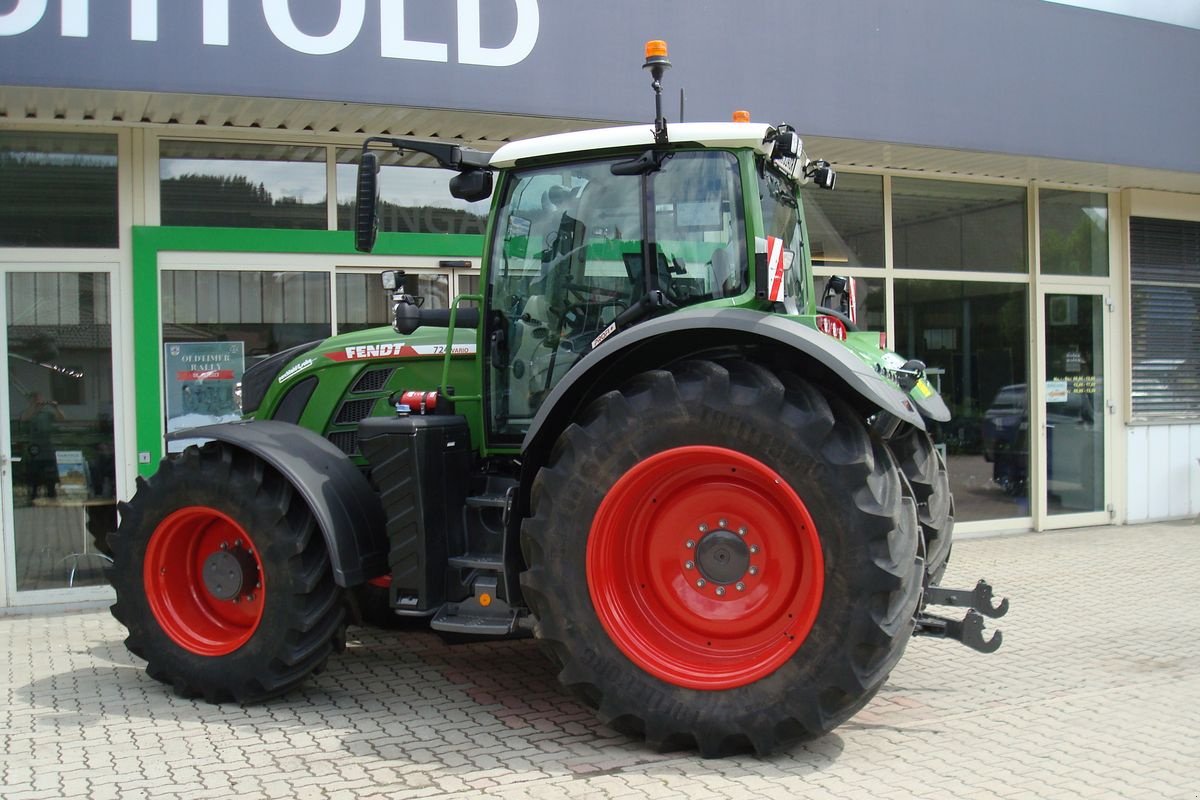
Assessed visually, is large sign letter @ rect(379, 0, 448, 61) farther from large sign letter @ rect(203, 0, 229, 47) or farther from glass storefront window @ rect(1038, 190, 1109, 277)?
glass storefront window @ rect(1038, 190, 1109, 277)

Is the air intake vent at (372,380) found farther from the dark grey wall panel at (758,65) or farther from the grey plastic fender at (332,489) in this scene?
the dark grey wall panel at (758,65)

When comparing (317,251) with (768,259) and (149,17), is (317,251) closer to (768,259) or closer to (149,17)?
(149,17)

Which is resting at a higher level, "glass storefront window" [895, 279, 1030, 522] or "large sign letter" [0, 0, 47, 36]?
"large sign letter" [0, 0, 47, 36]

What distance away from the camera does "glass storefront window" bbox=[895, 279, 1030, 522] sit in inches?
381

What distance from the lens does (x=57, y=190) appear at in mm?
Answer: 7129

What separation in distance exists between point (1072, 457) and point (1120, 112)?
338 cm

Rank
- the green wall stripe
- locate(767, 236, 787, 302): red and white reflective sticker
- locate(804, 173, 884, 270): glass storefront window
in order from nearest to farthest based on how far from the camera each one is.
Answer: locate(767, 236, 787, 302): red and white reflective sticker
the green wall stripe
locate(804, 173, 884, 270): glass storefront window

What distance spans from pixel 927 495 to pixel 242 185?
5.28 metres

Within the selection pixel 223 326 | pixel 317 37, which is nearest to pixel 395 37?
pixel 317 37

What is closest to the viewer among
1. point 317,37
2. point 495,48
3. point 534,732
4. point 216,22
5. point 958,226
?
point 534,732

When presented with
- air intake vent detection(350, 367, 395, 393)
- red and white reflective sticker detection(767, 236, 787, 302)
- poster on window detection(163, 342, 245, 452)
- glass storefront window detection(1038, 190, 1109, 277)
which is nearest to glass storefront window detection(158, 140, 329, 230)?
poster on window detection(163, 342, 245, 452)

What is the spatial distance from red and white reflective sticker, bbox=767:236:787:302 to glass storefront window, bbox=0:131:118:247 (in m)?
5.07

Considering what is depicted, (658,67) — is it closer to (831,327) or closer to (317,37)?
(831,327)

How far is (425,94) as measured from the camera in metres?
6.77
